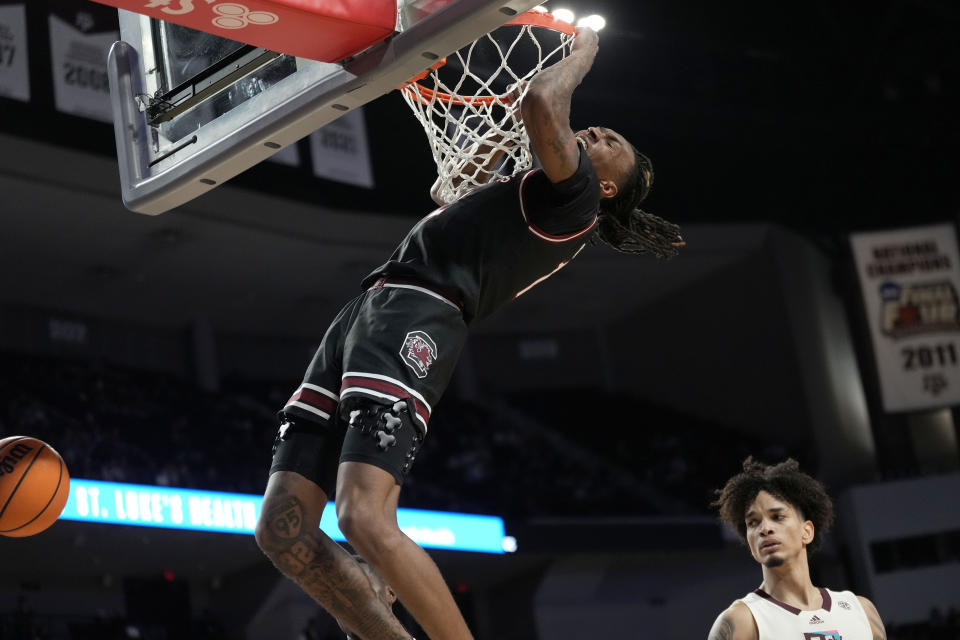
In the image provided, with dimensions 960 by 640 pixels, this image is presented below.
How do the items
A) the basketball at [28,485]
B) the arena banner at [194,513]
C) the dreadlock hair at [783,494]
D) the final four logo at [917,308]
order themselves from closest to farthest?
the dreadlock hair at [783,494] < the basketball at [28,485] < the arena banner at [194,513] < the final four logo at [917,308]

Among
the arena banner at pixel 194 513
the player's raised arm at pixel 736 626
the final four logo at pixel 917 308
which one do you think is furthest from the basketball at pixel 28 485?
the final four logo at pixel 917 308

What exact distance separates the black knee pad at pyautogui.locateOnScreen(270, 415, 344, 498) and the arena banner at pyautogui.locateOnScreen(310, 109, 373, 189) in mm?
11999

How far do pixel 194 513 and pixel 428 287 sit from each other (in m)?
10.4

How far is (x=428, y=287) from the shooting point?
321 cm

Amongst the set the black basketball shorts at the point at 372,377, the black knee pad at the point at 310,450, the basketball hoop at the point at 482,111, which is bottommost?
the black knee pad at the point at 310,450

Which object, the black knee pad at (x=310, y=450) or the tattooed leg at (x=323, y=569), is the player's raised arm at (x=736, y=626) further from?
the black knee pad at (x=310, y=450)

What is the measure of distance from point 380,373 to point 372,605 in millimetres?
562

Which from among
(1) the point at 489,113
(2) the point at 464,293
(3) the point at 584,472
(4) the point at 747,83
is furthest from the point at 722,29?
(2) the point at 464,293

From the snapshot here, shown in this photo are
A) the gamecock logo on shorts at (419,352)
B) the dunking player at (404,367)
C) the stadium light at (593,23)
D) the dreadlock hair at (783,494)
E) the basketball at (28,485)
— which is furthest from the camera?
the basketball at (28,485)

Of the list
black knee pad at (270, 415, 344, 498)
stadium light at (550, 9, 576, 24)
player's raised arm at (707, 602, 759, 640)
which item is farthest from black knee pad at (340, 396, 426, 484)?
stadium light at (550, 9, 576, 24)

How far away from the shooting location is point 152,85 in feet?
12.0

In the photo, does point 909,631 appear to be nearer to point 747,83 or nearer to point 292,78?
point 747,83

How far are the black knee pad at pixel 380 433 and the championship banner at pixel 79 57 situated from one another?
421 inches

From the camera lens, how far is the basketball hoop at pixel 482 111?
415 cm
